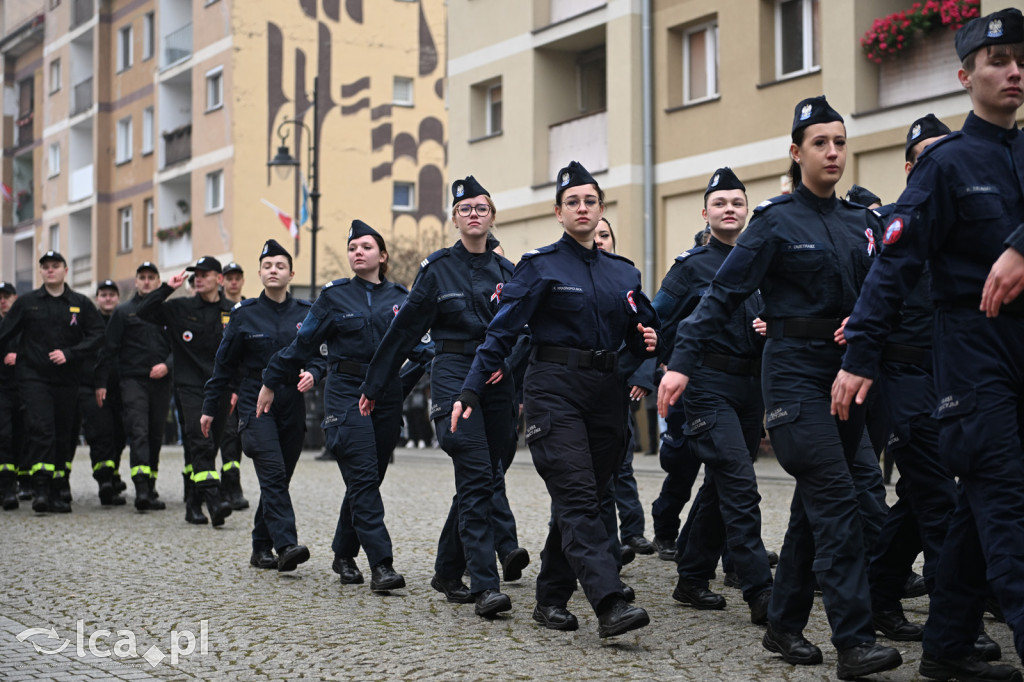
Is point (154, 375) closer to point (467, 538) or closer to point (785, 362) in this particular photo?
point (467, 538)

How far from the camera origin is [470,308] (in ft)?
27.6

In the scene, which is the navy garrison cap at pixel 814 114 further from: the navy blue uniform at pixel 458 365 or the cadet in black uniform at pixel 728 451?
the navy blue uniform at pixel 458 365

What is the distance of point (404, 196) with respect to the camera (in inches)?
1764

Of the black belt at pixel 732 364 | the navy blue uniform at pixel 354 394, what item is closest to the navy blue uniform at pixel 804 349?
the black belt at pixel 732 364

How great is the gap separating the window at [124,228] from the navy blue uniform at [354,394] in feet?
130

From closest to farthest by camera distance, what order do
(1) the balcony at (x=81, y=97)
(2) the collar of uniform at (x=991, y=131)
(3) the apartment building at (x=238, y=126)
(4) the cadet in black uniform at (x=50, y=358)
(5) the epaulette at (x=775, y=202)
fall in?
(2) the collar of uniform at (x=991, y=131)
(5) the epaulette at (x=775, y=202)
(4) the cadet in black uniform at (x=50, y=358)
(3) the apartment building at (x=238, y=126)
(1) the balcony at (x=81, y=97)

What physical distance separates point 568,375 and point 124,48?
4417 cm

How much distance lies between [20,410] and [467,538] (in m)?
9.19

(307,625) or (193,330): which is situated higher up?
(193,330)

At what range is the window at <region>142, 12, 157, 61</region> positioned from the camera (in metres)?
46.1

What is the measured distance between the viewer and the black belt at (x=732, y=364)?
771 cm

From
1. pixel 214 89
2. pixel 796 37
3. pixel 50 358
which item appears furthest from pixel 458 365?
pixel 214 89

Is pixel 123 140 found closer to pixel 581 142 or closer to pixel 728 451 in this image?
pixel 581 142

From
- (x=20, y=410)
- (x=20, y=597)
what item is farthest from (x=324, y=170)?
(x=20, y=597)
